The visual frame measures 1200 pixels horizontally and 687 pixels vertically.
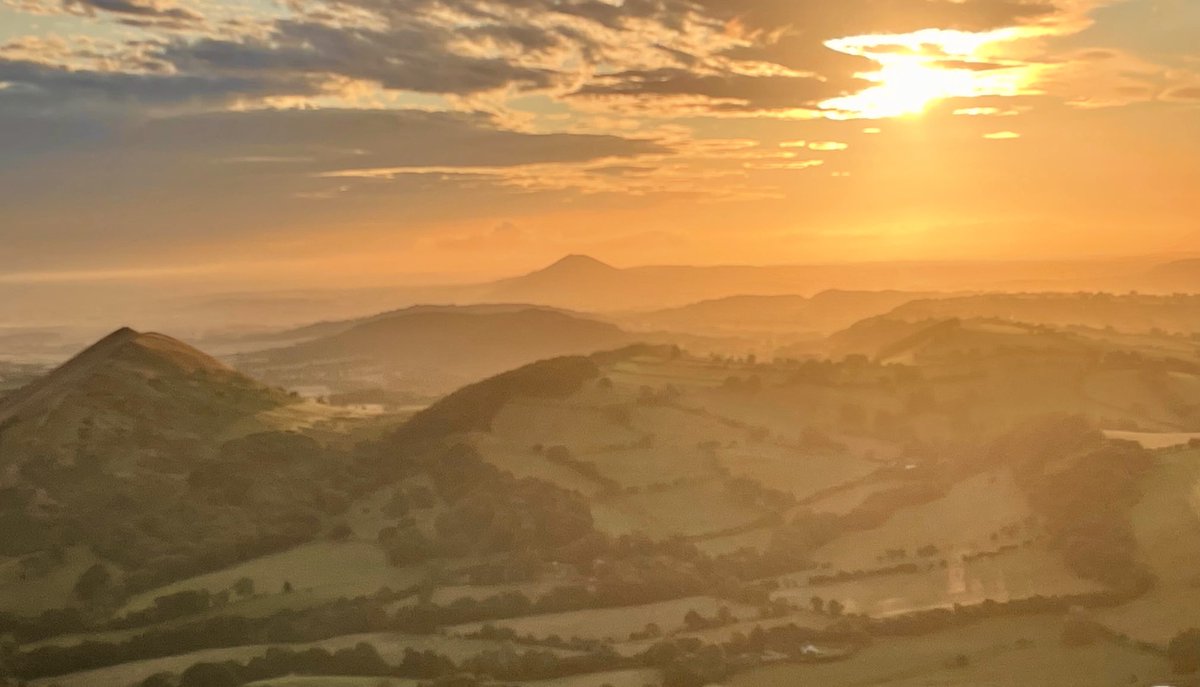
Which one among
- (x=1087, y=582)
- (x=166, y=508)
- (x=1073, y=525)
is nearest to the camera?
(x=1087, y=582)

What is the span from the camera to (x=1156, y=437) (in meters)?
119

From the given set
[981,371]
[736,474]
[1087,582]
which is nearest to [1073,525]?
[1087,582]

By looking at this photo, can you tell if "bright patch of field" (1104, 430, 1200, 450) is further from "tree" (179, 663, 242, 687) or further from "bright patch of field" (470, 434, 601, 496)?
"tree" (179, 663, 242, 687)

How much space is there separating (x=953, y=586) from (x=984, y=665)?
17.2 m

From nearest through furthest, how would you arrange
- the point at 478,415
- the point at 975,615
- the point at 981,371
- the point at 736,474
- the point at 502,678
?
the point at 502,678
the point at 975,615
the point at 736,474
the point at 478,415
the point at 981,371

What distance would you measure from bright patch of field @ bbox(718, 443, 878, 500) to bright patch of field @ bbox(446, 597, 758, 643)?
29.9 metres

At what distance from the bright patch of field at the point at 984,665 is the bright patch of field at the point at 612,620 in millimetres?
11337

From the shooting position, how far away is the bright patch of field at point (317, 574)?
9538cm

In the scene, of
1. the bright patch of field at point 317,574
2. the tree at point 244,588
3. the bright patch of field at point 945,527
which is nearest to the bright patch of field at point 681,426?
the bright patch of field at point 945,527

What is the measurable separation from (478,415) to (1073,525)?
60565 millimetres

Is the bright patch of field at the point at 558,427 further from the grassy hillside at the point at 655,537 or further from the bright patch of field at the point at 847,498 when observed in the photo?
the bright patch of field at the point at 847,498

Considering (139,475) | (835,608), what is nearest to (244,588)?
(139,475)

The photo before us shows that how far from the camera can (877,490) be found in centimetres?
11644

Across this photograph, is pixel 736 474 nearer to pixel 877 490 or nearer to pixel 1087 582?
pixel 877 490
